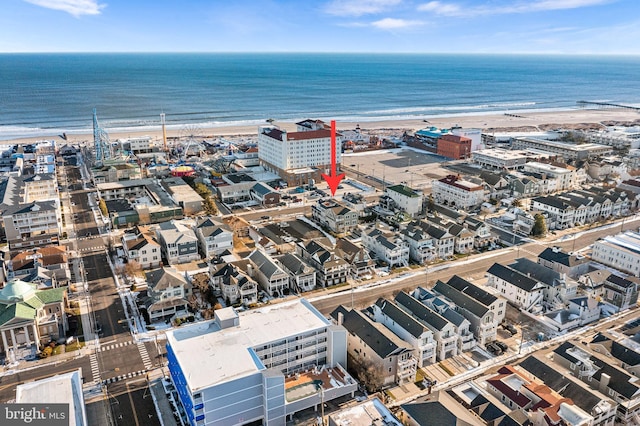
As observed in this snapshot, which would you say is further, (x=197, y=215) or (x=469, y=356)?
(x=197, y=215)

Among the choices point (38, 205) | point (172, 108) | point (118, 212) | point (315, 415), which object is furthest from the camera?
point (172, 108)

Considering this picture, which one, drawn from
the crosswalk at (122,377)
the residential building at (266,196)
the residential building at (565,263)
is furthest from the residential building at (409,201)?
the crosswalk at (122,377)

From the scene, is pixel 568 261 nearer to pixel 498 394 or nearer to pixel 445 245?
pixel 445 245

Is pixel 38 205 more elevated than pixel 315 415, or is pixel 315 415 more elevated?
pixel 38 205

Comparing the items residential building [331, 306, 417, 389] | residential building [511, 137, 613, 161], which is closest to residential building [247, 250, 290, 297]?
residential building [331, 306, 417, 389]

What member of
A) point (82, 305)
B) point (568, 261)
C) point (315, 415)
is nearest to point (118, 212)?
point (82, 305)

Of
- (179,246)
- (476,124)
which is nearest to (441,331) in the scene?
(179,246)

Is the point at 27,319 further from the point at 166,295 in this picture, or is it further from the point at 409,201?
the point at 409,201
